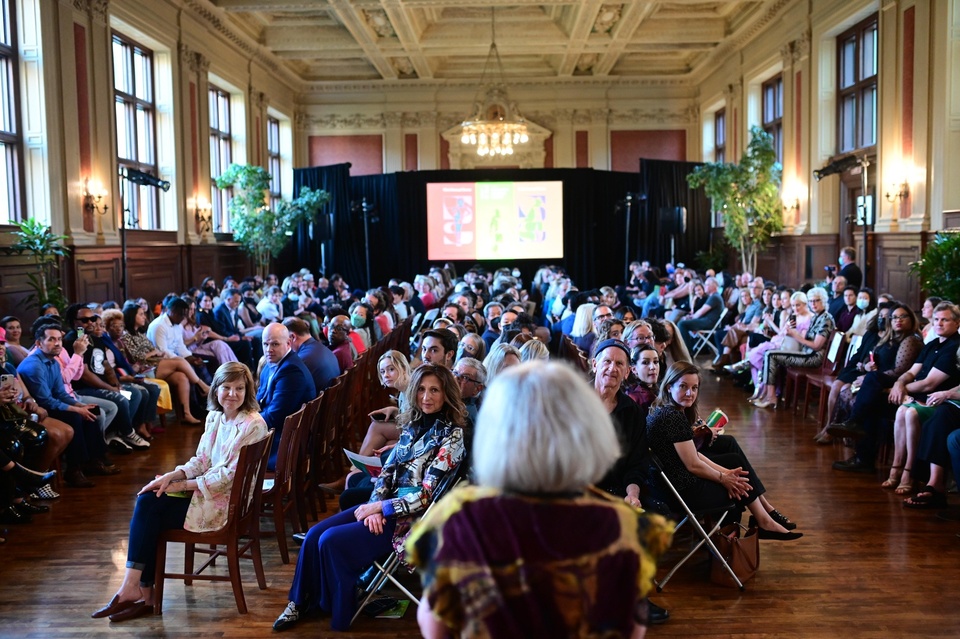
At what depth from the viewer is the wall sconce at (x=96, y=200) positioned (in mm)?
11516

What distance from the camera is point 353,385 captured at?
6445 millimetres

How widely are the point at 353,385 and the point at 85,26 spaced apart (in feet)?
25.1

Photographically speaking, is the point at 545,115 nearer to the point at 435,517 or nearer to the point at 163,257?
the point at 163,257

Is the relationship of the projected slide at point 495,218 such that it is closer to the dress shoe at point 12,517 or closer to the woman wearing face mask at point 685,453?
the dress shoe at point 12,517

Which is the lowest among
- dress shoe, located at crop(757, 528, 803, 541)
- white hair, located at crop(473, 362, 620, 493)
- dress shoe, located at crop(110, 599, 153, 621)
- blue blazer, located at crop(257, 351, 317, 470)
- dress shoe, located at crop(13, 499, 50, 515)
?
dress shoe, located at crop(110, 599, 153, 621)

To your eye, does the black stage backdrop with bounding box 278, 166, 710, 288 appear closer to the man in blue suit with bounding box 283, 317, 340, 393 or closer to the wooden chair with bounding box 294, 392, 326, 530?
the man in blue suit with bounding box 283, 317, 340, 393

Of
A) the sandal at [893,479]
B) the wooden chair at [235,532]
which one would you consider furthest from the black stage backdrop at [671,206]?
the wooden chair at [235,532]

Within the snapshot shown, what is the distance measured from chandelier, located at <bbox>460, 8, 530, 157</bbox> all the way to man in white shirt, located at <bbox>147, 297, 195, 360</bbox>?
34.4 ft

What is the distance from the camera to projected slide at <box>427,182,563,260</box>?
69.4ft

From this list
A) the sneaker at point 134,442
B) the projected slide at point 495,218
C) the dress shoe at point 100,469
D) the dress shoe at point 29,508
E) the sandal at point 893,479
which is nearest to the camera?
the dress shoe at point 29,508

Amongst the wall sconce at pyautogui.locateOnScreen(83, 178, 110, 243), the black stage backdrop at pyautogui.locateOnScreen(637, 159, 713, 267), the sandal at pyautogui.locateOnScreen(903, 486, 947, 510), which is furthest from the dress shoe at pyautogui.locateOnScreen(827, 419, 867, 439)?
the black stage backdrop at pyautogui.locateOnScreen(637, 159, 713, 267)

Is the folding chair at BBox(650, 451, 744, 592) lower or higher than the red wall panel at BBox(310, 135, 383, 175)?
lower

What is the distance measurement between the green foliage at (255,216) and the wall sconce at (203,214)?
906mm

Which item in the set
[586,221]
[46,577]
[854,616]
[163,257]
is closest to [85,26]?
[163,257]
